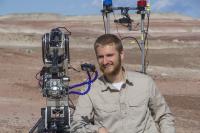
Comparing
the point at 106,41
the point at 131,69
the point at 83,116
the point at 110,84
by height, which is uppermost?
the point at 106,41

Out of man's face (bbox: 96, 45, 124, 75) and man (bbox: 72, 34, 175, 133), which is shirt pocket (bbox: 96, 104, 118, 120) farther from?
man's face (bbox: 96, 45, 124, 75)

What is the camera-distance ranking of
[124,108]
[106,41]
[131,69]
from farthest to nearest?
[131,69] → [124,108] → [106,41]

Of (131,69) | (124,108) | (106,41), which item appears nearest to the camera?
(106,41)

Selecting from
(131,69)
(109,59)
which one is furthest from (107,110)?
(131,69)

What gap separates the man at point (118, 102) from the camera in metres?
4.12

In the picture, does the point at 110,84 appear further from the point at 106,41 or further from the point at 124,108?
the point at 106,41

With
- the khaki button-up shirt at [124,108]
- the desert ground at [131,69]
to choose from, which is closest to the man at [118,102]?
the khaki button-up shirt at [124,108]

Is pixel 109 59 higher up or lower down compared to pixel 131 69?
higher up

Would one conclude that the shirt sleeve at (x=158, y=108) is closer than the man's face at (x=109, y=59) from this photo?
No

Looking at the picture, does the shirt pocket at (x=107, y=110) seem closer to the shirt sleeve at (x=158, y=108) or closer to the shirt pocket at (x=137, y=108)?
the shirt pocket at (x=137, y=108)

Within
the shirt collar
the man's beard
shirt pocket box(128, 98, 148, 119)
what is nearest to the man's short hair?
the man's beard

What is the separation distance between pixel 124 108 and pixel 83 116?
28cm

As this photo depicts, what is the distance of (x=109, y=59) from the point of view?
4.11 metres

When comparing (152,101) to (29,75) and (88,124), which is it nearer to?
(88,124)
